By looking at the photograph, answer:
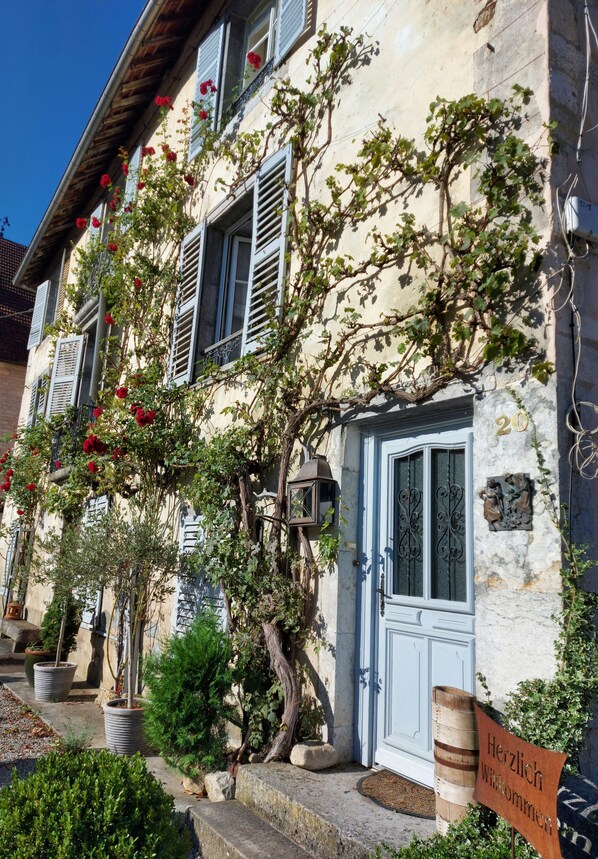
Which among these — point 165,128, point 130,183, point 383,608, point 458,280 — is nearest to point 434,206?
point 458,280

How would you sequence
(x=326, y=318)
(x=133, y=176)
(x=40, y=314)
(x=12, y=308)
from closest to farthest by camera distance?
(x=326, y=318) → (x=133, y=176) → (x=40, y=314) → (x=12, y=308)

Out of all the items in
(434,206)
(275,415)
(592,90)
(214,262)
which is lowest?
(275,415)

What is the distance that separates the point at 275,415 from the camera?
5.16 metres

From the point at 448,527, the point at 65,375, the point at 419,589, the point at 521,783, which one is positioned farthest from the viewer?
the point at 65,375

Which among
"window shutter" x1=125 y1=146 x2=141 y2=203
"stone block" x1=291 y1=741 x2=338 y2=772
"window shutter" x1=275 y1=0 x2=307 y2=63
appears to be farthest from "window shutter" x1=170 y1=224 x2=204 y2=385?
"stone block" x1=291 y1=741 x2=338 y2=772

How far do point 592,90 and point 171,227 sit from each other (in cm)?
501

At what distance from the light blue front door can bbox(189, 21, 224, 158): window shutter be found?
473 cm

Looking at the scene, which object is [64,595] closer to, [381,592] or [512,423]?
[381,592]

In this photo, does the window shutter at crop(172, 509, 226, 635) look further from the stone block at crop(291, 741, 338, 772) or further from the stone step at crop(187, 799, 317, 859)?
the stone step at crop(187, 799, 317, 859)

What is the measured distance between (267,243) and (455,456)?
2.76m

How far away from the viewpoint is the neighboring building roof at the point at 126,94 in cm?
793

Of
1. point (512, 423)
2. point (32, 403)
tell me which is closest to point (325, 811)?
point (512, 423)

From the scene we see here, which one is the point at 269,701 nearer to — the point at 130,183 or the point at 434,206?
the point at 434,206

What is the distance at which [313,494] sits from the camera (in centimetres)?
438
